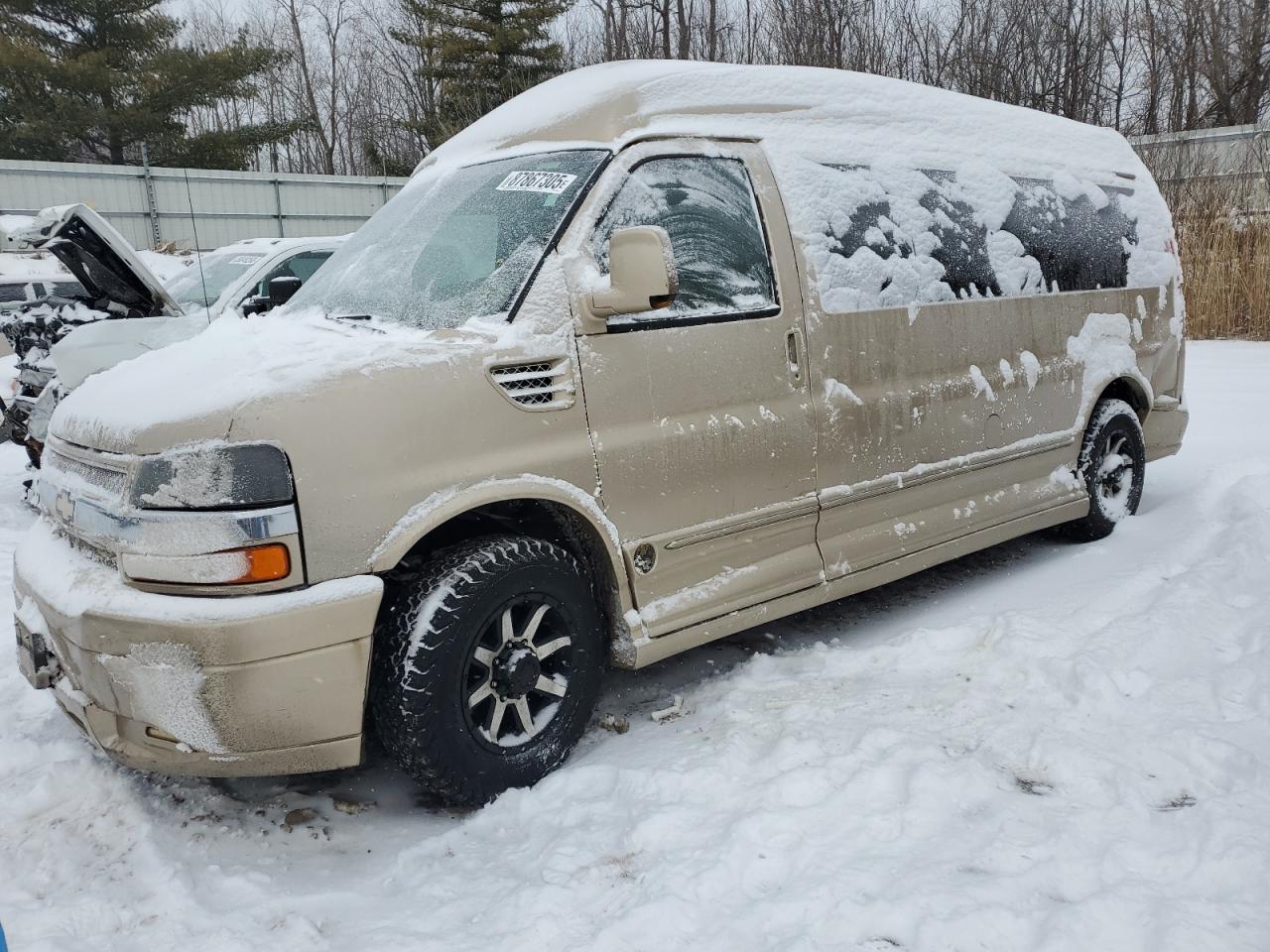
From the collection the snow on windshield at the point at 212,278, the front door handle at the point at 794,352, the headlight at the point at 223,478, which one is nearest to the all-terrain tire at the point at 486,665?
the headlight at the point at 223,478

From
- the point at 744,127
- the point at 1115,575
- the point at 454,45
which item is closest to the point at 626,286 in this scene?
the point at 744,127

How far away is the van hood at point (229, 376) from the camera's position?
2.74 metres

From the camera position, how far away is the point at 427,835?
10.0 feet

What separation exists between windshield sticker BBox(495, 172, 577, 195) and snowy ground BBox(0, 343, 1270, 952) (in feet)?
6.36

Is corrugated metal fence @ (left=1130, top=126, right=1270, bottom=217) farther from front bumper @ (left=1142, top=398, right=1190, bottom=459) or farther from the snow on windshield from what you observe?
the snow on windshield

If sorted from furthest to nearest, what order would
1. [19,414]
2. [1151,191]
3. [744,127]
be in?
[19,414]
[1151,191]
[744,127]

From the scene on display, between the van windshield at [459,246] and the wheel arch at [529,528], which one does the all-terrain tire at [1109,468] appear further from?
the van windshield at [459,246]

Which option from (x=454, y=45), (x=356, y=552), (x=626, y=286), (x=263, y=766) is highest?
(x=454, y=45)

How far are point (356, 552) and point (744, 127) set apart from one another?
7.48ft

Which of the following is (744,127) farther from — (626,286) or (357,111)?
(357,111)

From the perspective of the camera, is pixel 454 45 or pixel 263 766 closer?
pixel 263 766

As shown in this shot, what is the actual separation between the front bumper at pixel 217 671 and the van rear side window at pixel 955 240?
90.4 inches

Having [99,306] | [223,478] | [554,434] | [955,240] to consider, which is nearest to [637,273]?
[554,434]

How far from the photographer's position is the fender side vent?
10.3 ft
